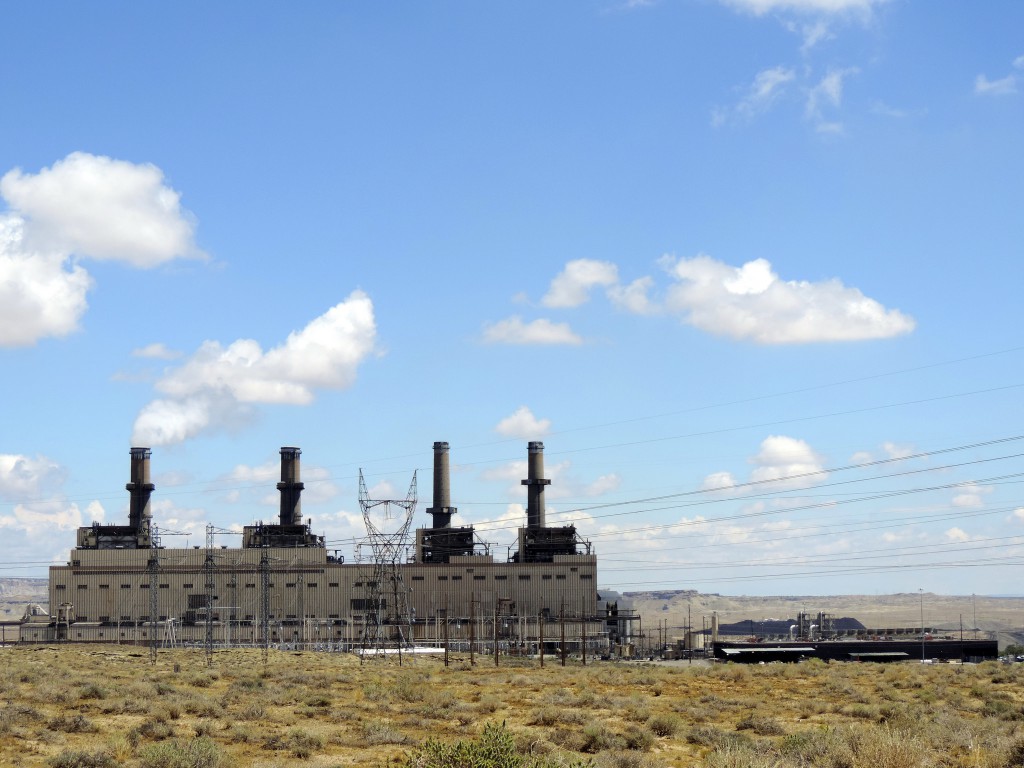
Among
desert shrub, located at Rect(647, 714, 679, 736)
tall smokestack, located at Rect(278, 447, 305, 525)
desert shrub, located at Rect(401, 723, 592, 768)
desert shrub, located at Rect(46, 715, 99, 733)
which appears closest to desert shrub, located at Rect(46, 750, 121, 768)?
desert shrub, located at Rect(46, 715, 99, 733)

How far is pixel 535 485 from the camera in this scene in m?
127

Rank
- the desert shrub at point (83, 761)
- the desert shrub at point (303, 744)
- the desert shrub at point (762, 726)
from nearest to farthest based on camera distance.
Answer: the desert shrub at point (83, 761), the desert shrub at point (303, 744), the desert shrub at point (762, 726)

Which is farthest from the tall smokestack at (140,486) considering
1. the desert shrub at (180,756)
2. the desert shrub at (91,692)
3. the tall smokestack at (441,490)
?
the desert shrub at (180,756)

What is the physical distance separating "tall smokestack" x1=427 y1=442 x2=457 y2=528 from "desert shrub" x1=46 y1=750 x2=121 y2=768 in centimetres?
10415

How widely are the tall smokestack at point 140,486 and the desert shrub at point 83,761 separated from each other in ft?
358

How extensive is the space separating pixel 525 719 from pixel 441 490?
95.3m

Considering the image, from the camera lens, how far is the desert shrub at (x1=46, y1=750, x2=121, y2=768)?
23.2m

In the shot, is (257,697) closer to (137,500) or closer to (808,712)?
(808,712)

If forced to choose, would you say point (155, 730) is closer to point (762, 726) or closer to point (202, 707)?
point (202, 707)

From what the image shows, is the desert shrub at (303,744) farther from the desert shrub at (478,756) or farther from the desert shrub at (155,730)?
the desert shrub at (478,756)

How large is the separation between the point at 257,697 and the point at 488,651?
2745 inches

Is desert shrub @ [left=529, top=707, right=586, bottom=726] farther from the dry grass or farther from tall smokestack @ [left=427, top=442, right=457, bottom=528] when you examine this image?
tall smokestack @ [left=427, top=442, right=457, bottom=528]

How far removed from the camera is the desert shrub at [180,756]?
900 inches

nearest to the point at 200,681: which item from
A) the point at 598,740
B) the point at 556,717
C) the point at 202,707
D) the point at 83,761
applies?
the point at 202,707
